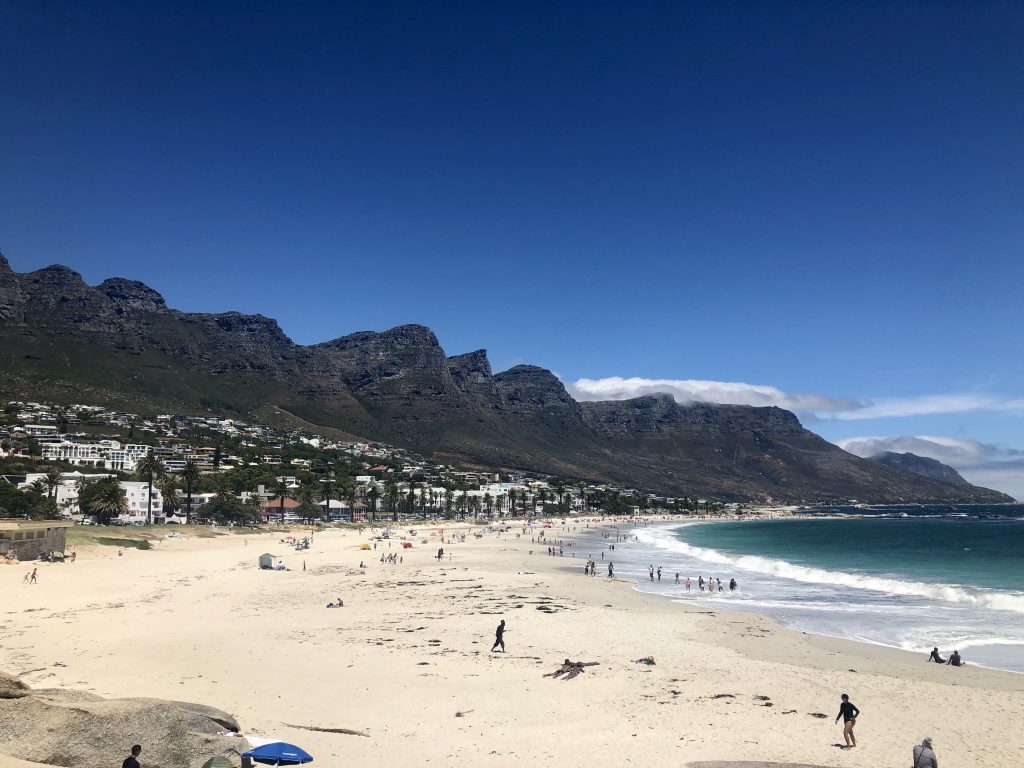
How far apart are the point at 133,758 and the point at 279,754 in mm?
2655

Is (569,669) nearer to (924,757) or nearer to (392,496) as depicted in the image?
(924,757)

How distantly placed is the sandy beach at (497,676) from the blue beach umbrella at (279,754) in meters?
0.77

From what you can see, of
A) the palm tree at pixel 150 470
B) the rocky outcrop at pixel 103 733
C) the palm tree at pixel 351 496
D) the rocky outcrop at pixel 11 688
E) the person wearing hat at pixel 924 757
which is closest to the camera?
the rocky outcrop at pixel 103 733

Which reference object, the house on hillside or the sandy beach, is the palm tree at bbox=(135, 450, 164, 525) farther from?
the sandy beach

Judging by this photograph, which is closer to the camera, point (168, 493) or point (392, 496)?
point (168, 493)

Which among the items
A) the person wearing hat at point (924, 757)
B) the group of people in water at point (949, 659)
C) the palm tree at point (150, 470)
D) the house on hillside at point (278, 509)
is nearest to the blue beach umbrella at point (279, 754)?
the person wearing hat at point (924, 757)

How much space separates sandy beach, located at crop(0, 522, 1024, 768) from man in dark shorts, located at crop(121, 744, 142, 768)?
0.48 metres

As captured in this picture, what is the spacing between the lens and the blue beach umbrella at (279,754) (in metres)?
11.8

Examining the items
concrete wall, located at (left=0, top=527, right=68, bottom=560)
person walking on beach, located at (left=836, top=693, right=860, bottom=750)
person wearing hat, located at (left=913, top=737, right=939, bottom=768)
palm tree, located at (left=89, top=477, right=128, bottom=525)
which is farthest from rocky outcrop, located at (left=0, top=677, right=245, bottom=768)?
palm tree, located at (left=89, top=477, right=128, bottom=525)

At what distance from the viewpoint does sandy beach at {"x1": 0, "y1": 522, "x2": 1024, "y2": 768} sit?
14.1 meters

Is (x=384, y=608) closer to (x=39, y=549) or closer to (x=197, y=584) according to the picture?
(x=197, y=584)

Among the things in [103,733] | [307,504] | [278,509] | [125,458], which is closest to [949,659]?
[103,733]

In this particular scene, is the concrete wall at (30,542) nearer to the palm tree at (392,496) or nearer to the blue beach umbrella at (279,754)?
the blue beach umbrella at (279,754)

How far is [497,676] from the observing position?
19.2m
